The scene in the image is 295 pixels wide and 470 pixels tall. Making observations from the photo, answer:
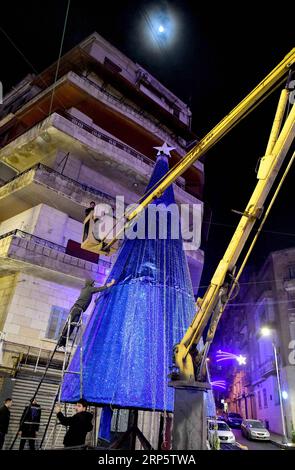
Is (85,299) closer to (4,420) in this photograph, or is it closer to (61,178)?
(4,420)

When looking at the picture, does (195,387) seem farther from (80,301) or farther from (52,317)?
(52,317)

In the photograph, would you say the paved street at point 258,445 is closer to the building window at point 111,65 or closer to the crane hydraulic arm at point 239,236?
the crane hydraulic arm at point 239,236

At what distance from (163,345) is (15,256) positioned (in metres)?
11.5

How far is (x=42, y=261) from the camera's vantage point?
49.5ft

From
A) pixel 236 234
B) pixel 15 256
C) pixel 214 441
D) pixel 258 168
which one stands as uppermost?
pixel 15 256

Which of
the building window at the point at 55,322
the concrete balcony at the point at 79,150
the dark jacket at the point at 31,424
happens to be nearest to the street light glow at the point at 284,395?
the concrete balcony at the point at 79,150

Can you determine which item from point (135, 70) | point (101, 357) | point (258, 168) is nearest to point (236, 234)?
point (258, 168)

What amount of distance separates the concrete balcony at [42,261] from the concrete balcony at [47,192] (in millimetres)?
2577

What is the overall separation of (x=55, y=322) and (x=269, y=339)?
25391mm

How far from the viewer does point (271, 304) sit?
31.3 metres

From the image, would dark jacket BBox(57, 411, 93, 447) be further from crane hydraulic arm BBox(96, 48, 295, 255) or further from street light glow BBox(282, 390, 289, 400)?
street light glow BBox(282, 390, 289, 400)

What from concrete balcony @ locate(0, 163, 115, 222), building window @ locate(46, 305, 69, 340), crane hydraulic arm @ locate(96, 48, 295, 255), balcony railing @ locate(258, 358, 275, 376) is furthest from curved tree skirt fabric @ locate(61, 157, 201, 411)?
balcony railing @ locate(258, 358, 275, 376)

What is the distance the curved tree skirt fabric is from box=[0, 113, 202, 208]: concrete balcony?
1419cm

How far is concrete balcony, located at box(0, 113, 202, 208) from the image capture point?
18.5 m
